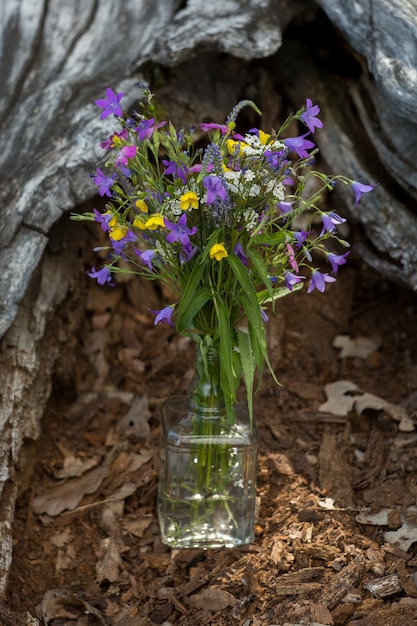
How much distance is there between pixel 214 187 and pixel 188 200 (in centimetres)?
8

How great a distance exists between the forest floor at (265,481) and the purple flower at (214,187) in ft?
3.94

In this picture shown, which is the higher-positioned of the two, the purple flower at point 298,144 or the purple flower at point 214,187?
the purple flower at point 298,144

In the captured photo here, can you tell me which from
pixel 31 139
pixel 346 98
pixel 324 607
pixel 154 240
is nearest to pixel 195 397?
pixel 154 240

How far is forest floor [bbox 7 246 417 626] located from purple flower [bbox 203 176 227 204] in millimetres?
1199

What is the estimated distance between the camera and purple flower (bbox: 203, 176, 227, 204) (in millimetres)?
2289

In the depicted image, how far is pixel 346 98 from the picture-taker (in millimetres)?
3719

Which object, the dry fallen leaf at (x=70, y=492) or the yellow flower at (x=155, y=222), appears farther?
the dry fallen leaf at (x=70, y=492)

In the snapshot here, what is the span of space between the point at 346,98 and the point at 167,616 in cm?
229

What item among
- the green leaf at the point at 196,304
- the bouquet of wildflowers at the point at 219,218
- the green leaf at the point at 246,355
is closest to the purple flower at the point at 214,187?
the bouquet of wildflowers at the point at 219,218

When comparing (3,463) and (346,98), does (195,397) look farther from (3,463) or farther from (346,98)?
(346,98)

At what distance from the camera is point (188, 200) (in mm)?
2324

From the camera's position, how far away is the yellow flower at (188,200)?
2309 mm

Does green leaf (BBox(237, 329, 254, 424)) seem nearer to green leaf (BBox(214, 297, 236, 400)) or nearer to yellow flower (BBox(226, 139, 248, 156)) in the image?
green leaf (BBox(214, 297, 236, 400))

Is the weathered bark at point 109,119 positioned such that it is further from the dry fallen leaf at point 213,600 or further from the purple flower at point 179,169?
the purple flower at point 179,169
